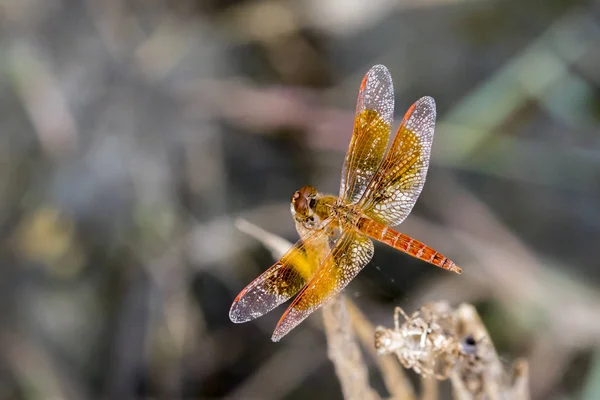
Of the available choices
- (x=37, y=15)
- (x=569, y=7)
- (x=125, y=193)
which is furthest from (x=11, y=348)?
(x=569, y=7)

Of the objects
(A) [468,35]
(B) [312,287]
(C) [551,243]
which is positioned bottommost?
(C) [551,243]

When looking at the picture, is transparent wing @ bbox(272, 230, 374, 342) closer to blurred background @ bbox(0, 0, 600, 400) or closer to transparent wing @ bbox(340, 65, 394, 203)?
transparent wing @ bbox(340, 65, 394, 203)

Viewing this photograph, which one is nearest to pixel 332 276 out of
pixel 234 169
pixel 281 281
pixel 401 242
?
pixel 281 281

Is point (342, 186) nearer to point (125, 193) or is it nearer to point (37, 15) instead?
point (125, 193)

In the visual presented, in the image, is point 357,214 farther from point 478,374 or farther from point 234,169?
point 234,169

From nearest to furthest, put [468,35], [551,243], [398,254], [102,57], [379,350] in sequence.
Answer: [379,350] < [398,254] < [551,243] < [468,35] < [102,57]

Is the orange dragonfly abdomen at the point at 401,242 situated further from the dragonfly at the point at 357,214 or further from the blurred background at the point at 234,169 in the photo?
the blurred background at the point at 234,169
